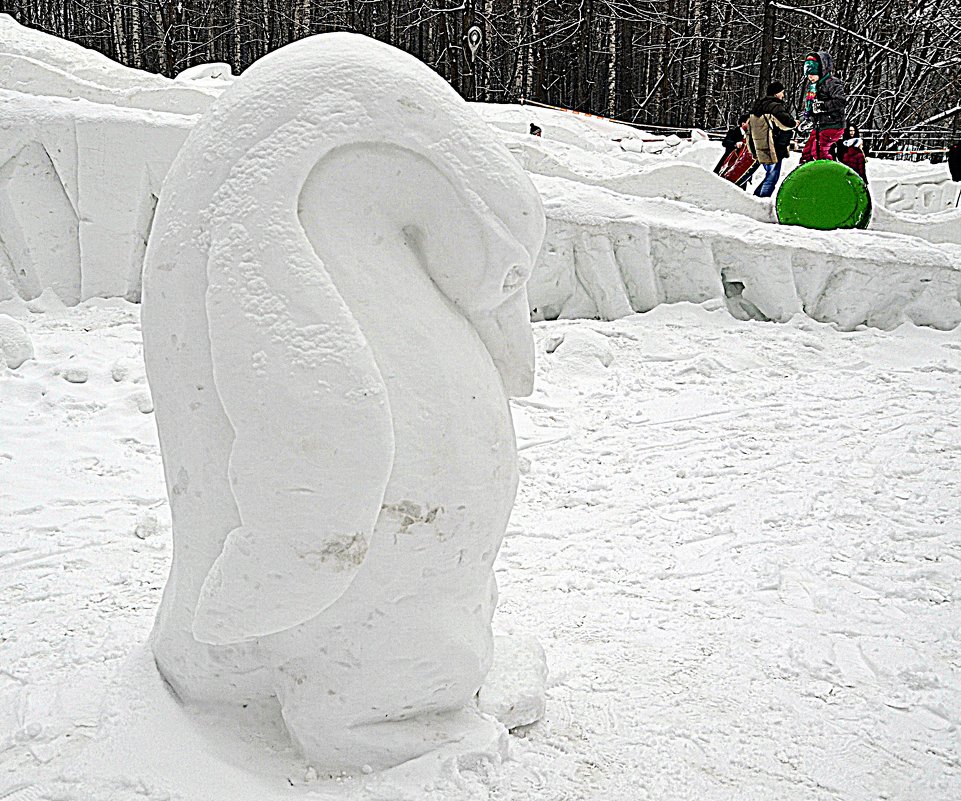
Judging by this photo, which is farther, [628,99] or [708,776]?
[628,99]

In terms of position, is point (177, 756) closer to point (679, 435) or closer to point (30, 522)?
point (30, 522)

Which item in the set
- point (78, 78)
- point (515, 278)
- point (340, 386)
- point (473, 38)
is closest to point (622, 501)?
point (515, 278)

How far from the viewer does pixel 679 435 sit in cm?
452

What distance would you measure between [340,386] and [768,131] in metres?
8.74

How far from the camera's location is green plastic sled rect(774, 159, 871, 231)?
7.38 m

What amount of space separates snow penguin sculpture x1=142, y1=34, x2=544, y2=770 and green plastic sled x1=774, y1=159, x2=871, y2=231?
6235 mm

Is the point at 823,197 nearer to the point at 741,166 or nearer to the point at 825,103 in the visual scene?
the point at 825,103

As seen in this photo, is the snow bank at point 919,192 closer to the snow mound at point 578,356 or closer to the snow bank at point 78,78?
the snow mound at point 578,356

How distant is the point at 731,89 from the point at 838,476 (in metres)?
18.7

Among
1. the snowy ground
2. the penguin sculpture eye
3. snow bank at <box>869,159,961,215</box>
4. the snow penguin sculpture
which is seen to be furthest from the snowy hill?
snow bank at <box>869,159,961,215</box>

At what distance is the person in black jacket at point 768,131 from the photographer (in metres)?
9.08

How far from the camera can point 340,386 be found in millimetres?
1460

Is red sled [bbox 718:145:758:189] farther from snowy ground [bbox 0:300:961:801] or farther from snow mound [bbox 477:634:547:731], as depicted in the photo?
snow mound [bbox 477:634:547:731]

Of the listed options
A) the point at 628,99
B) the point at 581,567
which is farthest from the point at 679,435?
the point at 628,99
